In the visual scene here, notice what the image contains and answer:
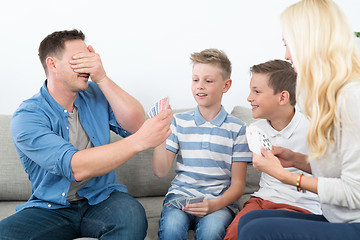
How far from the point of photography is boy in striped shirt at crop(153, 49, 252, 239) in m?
2.07

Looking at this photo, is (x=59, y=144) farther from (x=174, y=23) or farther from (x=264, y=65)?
(x=174, y=23)

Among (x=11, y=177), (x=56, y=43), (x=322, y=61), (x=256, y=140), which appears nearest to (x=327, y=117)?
(x=322, y=61)

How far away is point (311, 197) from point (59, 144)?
4.10 ft

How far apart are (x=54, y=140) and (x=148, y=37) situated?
1.30 metres

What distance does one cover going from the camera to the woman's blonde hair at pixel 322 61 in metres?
1.35

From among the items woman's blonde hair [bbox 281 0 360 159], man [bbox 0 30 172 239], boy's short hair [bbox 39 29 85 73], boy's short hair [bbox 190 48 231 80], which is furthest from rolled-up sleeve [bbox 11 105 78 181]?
woman's blonde hair [bbox 281 0 360 159]

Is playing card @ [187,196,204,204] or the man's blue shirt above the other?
the man's blue shirt

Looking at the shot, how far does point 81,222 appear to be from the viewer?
1830mm

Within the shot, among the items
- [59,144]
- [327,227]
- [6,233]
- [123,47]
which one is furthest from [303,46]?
[123,47]

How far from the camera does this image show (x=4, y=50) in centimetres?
265

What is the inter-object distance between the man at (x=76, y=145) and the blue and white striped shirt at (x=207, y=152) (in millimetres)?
307

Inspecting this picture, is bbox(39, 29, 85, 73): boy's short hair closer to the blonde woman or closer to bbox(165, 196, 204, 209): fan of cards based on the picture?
bbox(165, 196, 204, 209): fan of cards

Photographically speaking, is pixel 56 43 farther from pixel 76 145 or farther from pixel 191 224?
pixel 191 224

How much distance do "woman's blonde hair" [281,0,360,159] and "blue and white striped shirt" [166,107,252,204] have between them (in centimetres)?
75
